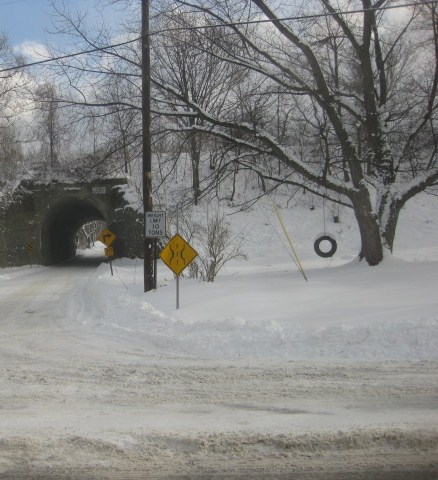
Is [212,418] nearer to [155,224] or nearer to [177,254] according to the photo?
[177,254]

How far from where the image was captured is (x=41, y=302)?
14.7 m

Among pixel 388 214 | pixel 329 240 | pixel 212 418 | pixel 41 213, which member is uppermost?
pixel 41 213

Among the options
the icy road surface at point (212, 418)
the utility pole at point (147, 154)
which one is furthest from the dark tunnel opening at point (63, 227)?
the icy road surface at point (212, 418)

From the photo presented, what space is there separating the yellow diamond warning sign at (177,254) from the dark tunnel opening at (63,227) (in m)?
22.6

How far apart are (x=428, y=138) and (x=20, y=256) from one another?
23.6 metres

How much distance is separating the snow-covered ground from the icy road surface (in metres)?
0.02

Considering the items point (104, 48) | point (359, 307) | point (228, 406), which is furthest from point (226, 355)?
point (104, 48)

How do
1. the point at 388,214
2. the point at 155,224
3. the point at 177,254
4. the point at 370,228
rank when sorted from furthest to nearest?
the point at 388,214 → the point at 370,228 → the point at 155,224 → the point at 177,254

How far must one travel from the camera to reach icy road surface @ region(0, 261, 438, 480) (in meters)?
3.85

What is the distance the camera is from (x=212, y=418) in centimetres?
478

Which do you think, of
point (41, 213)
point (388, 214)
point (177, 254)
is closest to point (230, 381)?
point (177, 254)

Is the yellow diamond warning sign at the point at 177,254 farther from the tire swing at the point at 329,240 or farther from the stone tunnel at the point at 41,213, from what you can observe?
the stone tunnel at the point at 41,213

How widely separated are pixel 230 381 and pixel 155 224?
289 inches

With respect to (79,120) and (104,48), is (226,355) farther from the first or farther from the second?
(79,120)
